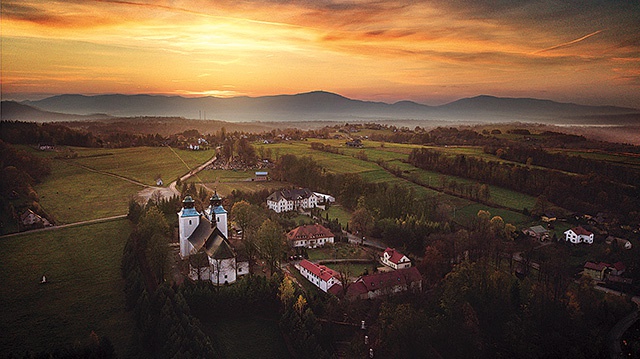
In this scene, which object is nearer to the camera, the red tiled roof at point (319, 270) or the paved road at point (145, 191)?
→ the red tiled roof at point (319, 270)

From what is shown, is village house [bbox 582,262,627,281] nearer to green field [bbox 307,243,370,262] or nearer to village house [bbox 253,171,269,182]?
green field [bbox 307,243,370,262]

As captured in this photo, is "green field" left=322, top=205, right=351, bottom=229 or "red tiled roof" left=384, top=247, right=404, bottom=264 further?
"green field" left=322, top=205, right=351, bottom=229

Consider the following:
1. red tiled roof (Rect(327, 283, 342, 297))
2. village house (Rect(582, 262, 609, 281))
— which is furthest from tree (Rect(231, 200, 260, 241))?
village house (Rect(582, 262, 609, 281))

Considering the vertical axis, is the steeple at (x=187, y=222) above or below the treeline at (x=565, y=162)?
below

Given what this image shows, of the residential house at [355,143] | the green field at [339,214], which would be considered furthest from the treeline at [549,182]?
the residential house at [355,143]

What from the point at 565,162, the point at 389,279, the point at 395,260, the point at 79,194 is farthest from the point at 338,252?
the point at 565,162

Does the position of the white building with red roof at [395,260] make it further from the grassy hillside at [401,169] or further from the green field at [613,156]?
the green field at [613,156]

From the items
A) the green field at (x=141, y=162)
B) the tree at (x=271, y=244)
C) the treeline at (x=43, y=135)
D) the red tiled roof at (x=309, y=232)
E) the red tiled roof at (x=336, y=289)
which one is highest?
the treeline at (x=43, y=135)
